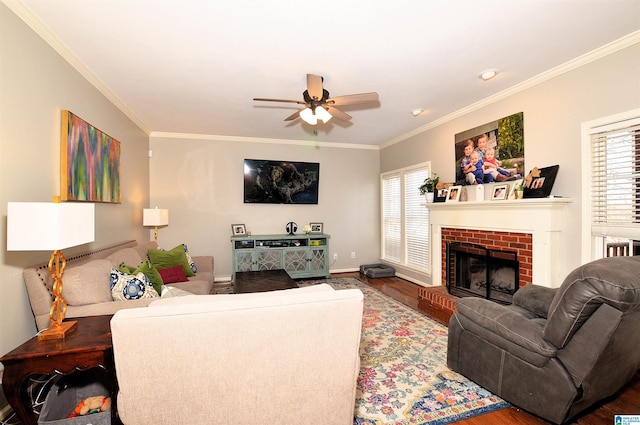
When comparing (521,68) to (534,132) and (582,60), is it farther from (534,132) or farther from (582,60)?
(534,132)

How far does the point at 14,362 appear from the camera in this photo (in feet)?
4.39

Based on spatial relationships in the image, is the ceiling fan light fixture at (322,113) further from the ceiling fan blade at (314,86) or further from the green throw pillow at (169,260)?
the green throw pillow at (169,260)

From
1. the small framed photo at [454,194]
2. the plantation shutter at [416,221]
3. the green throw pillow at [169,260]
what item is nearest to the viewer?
the green throw pillow at [169,260]

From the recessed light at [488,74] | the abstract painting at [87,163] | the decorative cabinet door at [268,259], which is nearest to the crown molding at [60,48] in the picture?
the abstract painting at [87,163]

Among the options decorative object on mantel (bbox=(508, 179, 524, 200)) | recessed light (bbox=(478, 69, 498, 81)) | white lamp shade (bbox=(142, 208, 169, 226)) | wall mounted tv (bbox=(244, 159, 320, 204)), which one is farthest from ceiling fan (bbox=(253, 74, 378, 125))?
white lamp shade (bbox=(142, 208, 169, 226))

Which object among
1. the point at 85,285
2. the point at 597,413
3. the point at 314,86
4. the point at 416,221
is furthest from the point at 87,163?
the point at 416,221

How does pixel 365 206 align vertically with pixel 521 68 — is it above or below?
below

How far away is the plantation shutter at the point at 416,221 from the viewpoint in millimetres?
4629

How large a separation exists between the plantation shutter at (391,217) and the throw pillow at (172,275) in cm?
373

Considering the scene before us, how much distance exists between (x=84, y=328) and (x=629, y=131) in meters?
4.18

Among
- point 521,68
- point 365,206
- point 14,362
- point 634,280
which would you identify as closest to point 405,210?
point 365,206

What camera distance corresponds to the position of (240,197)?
5156mm

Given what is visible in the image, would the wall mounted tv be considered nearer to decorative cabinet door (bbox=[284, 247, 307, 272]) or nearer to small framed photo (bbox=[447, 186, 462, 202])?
decorative cabinet door (bbox=[284, 247, 307, 272])

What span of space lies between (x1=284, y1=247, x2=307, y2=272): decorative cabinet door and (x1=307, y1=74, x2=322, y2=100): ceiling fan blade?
2905 mm
